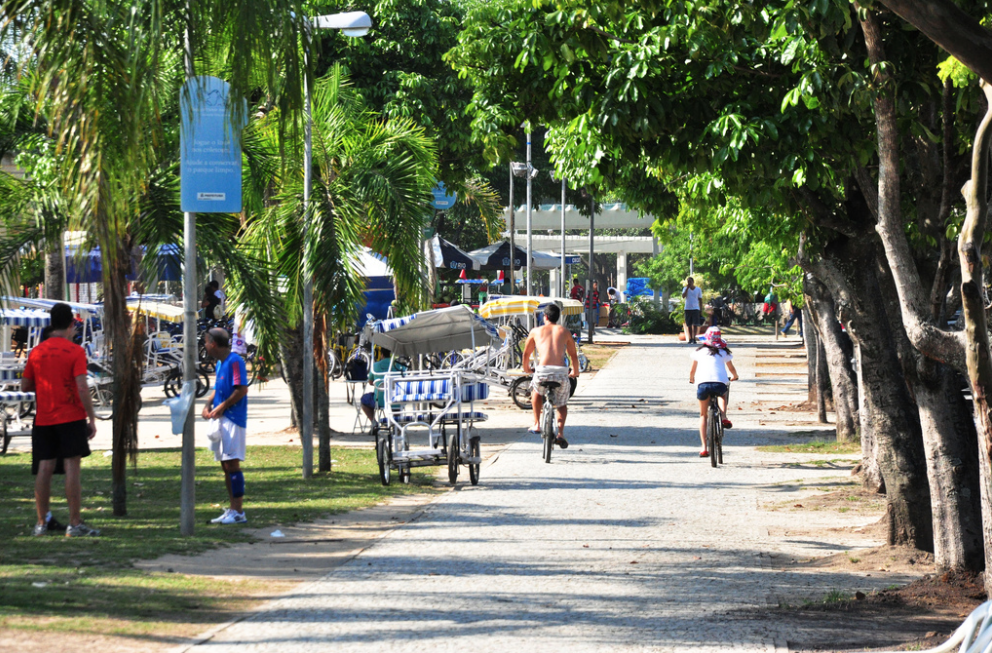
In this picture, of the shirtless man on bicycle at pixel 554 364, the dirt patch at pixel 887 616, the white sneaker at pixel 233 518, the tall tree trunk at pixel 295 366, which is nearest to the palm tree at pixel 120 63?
the white sneaker at pixel 233 518

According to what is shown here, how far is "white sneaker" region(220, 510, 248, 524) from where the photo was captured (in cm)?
1017

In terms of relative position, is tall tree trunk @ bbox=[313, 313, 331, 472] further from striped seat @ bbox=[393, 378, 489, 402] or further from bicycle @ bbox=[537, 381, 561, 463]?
bicycle @ bbox=[537, 381, 561, 463]

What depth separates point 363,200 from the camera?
13.4 m

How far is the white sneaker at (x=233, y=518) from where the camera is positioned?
33.4ft

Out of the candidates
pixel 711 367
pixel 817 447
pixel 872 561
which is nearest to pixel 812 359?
pixel 817 447

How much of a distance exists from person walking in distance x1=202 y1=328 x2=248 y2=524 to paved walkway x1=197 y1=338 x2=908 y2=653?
1492mm

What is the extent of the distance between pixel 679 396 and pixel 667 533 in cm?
1342

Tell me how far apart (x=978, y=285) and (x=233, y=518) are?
6.60m

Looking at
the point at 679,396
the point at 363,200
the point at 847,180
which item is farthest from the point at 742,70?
the point at 679,396

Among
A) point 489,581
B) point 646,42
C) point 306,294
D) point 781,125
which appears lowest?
point 489,581

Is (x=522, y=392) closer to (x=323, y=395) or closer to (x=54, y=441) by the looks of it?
(x=323, y=395)

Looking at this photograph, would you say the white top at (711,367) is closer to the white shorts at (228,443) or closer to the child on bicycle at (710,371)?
the child on bicycle at (710,371)

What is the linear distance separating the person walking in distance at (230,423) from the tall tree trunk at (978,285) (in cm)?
612

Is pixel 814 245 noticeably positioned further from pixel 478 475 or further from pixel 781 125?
pixel 478 475
